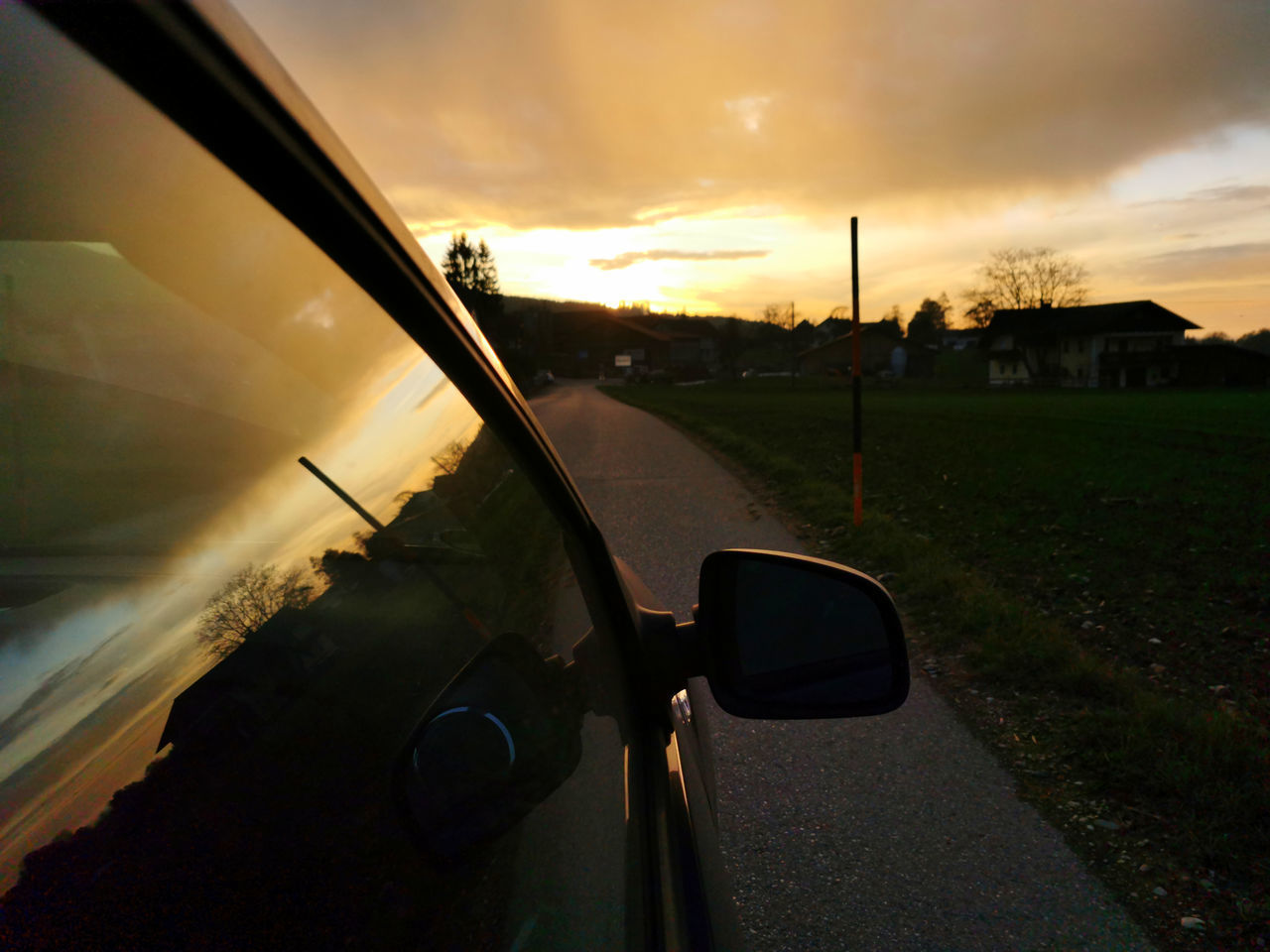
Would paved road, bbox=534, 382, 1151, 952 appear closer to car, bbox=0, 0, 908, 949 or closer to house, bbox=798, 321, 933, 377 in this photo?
car, bbox=0, 0, 908, 949

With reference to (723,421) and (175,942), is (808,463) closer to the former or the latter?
(723,421)

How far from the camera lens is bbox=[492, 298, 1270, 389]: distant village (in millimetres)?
69125

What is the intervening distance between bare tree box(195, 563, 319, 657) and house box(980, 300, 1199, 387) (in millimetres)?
81507

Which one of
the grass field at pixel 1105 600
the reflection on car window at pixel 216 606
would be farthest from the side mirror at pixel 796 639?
the grass field at pixel 1105 600

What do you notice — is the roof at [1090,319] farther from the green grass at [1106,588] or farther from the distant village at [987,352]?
the green grass at [1106,588]

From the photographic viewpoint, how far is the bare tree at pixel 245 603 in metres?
0.74

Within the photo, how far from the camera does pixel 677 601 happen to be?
5992 mm

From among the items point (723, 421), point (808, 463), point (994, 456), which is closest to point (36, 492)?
point (808, 463)

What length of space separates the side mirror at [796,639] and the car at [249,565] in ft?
1.17

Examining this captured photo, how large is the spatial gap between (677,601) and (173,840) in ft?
17.9

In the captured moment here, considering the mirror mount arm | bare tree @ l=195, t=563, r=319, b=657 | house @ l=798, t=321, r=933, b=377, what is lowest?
house @ l=798, t=321, r=933, b=377

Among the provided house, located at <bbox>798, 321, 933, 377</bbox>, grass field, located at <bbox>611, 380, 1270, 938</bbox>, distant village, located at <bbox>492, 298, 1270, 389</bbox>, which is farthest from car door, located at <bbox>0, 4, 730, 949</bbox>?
house, located at <bbox>798, 321, 933, 377</bbox>

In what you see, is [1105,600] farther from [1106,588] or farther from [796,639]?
[796,639]

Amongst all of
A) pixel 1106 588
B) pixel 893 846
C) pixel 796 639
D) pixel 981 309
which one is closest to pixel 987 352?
pixel 981 309
